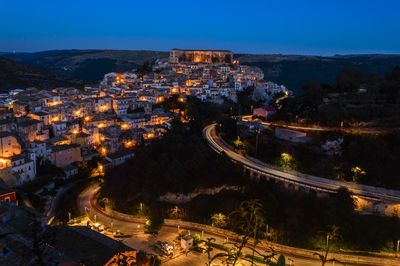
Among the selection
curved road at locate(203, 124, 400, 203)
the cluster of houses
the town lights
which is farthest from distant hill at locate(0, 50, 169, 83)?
curved road at locate(203, 124, 400, 203)

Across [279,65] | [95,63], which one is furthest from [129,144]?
[95,63]

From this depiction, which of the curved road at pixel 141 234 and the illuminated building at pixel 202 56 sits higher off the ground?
the illuminated building at pixel 202 56

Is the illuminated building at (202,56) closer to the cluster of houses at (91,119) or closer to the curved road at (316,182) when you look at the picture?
the cluster of houses at (91,119)

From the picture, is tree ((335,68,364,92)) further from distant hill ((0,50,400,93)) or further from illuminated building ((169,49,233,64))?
illuminated building ((169,49,233,64))

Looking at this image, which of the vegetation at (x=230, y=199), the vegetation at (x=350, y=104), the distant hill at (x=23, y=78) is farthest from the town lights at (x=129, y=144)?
the distant hill at (x=23, y=78)

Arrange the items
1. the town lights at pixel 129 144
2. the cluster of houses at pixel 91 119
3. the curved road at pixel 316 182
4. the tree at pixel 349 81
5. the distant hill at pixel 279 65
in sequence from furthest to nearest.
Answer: the distant hill at pixel 279 65 < the town lights at pixel 129 144 < the tree at pixel 349 81 < the cluster of houses at pixel 91 119 < the curved road at pixel 316 182

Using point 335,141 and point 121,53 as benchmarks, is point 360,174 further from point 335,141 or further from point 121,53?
point 121,53

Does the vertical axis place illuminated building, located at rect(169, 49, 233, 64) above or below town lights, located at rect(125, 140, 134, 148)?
above
